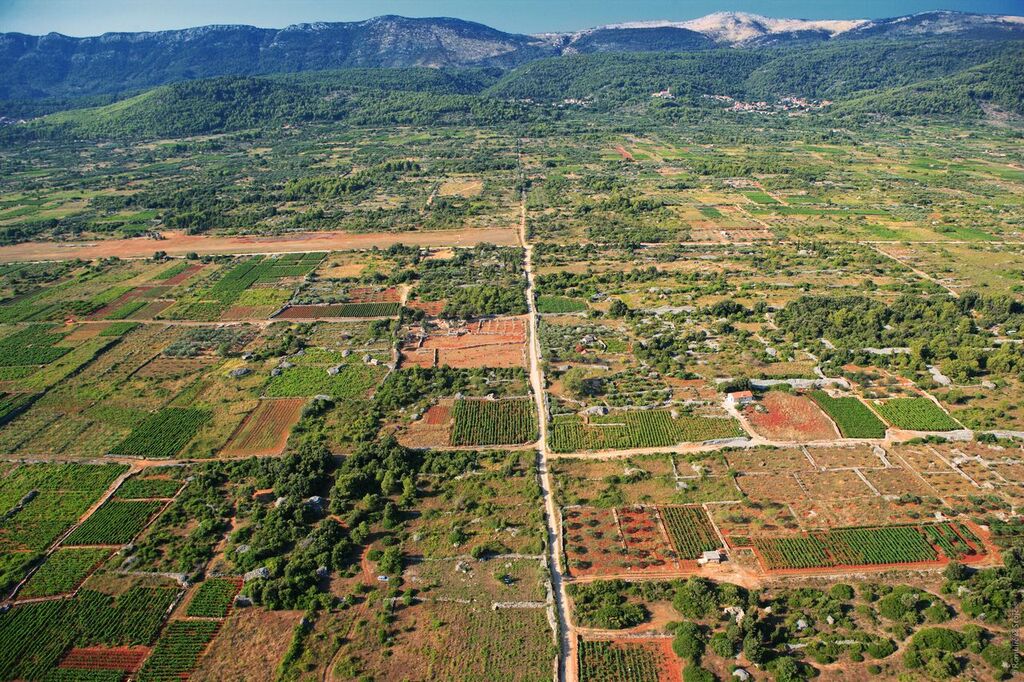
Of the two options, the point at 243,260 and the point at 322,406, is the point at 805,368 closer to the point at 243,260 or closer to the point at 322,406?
the point at 322,406

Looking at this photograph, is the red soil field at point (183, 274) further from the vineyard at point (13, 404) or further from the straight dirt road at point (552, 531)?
the straight dirt road at point (552, 531)

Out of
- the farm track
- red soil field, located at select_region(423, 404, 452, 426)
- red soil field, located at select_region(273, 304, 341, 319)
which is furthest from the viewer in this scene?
red soil field, located at select_region(273, 304, 341, 319)

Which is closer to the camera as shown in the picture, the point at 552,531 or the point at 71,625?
the point at 71,625

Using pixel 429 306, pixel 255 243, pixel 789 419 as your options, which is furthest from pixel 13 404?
pixel 789 419

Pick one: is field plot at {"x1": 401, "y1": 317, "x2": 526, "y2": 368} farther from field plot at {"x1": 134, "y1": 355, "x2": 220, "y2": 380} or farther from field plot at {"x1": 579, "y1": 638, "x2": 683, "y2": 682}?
field plot at {"x1": 579, "y1": 638, "x2": 683, "y2": 682}

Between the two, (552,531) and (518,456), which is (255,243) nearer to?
(518,456)

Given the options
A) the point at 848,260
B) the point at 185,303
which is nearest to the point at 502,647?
the point at 185,303

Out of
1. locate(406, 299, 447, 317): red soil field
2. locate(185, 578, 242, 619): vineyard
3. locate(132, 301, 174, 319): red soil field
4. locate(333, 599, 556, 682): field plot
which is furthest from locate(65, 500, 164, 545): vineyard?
locate(132, 301, 174, 319): red soil field

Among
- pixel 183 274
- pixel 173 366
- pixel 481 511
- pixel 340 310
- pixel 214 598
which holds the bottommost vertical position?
pixel 214 598
